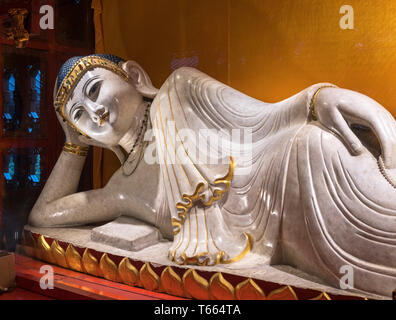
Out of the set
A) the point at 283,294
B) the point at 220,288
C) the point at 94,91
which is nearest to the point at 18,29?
the point at 94,91

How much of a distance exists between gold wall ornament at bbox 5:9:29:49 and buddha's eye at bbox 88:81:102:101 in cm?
49

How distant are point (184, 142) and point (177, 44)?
81 centimetres

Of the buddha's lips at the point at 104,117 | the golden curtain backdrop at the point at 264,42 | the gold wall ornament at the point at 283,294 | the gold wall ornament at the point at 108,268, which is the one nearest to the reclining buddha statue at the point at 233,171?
the buddha's lips at the point at 104,117


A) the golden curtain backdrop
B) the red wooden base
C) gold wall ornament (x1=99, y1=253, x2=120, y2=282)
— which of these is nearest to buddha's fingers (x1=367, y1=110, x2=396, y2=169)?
the golden curtain backdrop

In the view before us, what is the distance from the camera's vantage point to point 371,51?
6.19 feet

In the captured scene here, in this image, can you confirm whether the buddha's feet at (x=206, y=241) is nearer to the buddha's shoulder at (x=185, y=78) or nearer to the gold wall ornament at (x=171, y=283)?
the gold wall ornament at (x=171, y=283)

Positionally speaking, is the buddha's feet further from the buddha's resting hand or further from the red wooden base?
the buddha's resting hand

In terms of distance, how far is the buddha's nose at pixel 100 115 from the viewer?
6.56ft

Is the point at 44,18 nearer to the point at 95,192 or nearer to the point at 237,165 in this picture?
the point at 95,192

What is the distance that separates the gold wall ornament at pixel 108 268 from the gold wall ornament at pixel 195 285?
1.16ft

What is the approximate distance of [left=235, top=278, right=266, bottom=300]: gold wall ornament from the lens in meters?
1.41

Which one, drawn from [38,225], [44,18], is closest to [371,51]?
[44,18]
